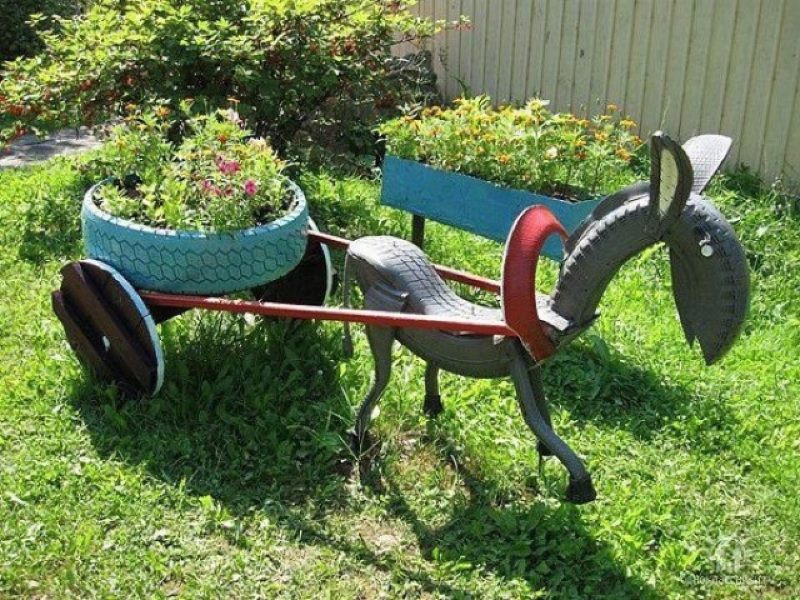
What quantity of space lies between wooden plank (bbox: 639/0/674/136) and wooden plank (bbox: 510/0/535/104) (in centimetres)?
105

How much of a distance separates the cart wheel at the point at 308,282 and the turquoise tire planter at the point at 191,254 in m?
0.52

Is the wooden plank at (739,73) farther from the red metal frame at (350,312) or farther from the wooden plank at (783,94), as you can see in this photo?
the red metal frame at (350,312)

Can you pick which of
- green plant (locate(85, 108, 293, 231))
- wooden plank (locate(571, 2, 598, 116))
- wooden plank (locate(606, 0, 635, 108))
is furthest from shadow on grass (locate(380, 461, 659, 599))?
wooden plank (locate(571, 2, 598, 116))

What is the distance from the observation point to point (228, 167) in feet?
12.2

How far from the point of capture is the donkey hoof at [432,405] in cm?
383

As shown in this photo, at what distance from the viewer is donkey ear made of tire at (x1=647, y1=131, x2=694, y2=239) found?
8.07 feet

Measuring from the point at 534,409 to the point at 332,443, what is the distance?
0.88 meters

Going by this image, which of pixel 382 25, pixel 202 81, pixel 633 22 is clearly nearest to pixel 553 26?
pixel 633 22

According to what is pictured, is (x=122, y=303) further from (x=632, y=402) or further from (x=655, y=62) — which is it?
(x=655, y=62)

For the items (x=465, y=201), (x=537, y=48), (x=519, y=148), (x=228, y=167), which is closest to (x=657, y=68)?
(x=537, y=48)

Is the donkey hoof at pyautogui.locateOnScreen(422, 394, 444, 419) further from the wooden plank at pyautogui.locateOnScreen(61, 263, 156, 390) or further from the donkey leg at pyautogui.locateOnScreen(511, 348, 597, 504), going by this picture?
the wooden plank at pyautogui.locateOnScreen(61, 263, 156, 390)

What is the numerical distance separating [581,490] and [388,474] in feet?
2.75

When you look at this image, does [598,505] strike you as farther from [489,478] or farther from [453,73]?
[453,73]

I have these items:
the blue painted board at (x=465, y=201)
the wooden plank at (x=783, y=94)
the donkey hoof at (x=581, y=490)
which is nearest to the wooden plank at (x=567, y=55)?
the wooden plank at (x=783, y=94)
